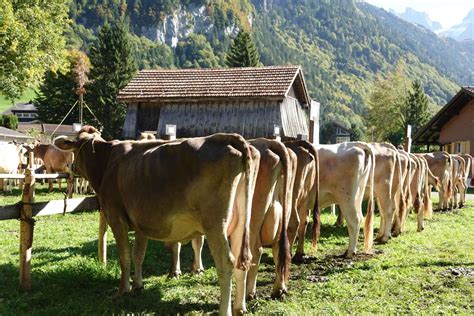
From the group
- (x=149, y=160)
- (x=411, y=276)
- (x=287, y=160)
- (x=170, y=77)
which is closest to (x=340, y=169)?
(x=411, y=276)

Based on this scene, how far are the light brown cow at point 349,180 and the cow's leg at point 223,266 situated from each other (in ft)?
15.0

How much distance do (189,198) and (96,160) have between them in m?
2.47

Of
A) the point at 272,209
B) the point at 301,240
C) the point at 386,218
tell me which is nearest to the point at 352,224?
the point at 301,240

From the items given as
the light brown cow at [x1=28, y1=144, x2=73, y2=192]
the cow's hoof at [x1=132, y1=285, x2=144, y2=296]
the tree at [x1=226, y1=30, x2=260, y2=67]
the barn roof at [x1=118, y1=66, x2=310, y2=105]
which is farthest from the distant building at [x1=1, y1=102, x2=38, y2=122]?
the cow's hoof at [x1=132, y1=285, x2=144, y2=296]

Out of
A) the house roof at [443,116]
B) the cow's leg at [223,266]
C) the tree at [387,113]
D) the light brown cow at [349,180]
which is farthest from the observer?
the tree at [387,113]

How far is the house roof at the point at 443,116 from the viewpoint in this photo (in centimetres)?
3369

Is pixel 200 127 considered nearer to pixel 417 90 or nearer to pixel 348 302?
pixel 348 302

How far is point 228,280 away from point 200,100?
70.4 ft

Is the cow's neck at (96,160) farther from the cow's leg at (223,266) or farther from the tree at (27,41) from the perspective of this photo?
the tree at (27,41)

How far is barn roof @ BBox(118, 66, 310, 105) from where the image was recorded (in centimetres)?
2573

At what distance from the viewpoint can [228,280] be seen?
544 cm

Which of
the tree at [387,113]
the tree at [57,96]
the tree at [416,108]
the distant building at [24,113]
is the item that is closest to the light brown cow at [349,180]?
the tree at [57,96]

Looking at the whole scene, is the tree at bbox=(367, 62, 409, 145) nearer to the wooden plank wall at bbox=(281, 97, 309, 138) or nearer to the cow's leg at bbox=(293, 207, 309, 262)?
the wooden plank wall at bbox=(281, 97, 309, 138)

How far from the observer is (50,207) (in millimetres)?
7125
